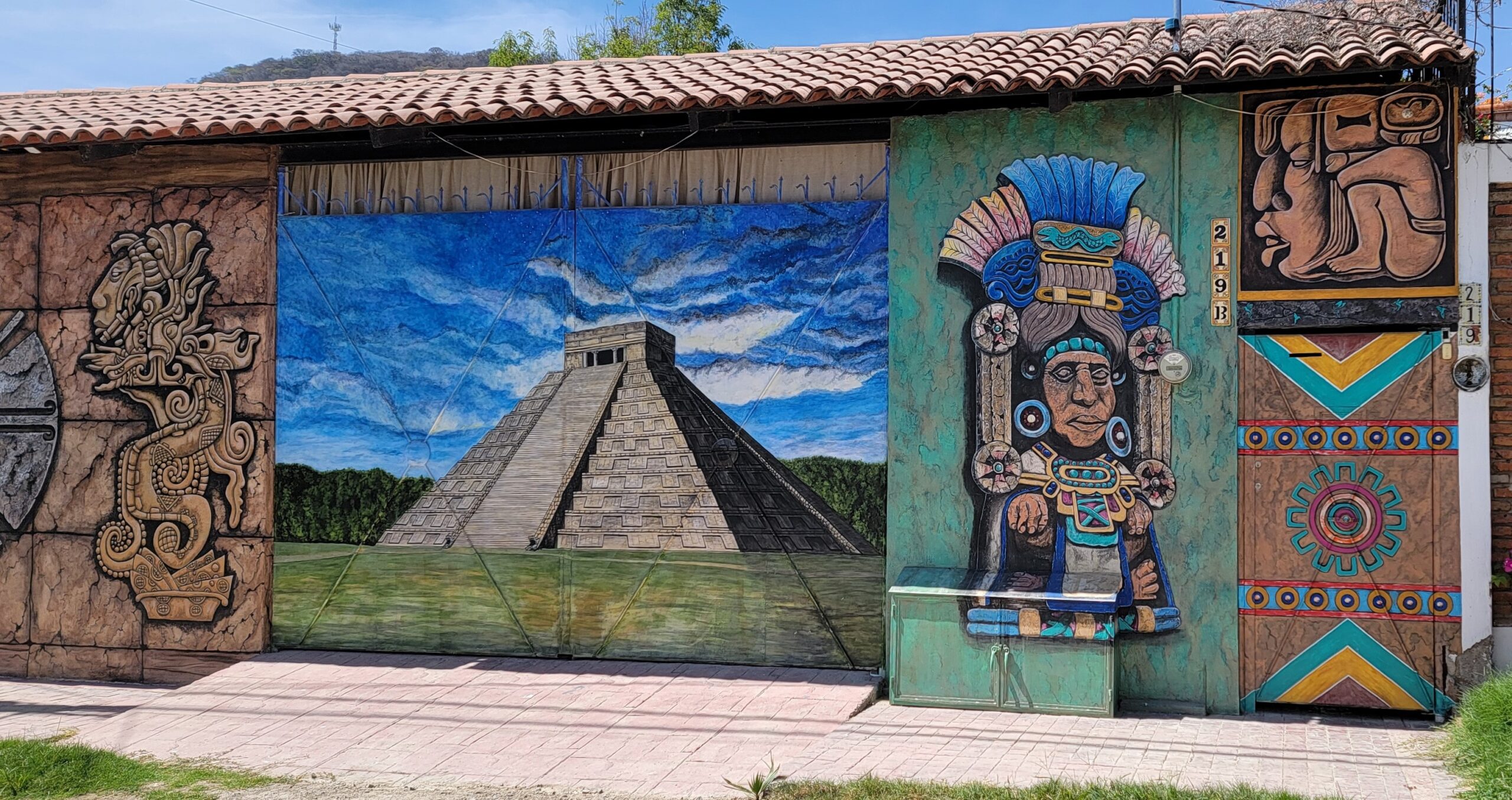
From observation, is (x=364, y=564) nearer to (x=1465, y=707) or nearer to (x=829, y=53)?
(x=829, y=53)

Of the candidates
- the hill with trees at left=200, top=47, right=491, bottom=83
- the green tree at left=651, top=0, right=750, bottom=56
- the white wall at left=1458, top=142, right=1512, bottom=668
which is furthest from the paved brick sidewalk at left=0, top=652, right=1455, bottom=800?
the hill with trees at left=200, top=47, right=491, bottom=83

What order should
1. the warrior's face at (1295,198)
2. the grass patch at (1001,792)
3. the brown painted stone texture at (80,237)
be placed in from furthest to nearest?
the brown painted stone texture at (80,237), the warrior's face at (1295,198), the grass patch at (1001,792)

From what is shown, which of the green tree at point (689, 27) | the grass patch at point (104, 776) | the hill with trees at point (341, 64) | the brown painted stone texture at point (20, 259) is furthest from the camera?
the hill with trees at point (341, 64)

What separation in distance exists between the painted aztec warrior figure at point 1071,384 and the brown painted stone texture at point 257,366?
5223 mm

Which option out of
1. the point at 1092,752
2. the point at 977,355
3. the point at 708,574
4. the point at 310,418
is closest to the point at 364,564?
the point at 310,418

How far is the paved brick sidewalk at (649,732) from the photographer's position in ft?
21.7

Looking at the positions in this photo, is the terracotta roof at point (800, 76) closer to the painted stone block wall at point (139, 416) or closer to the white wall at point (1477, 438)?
the painted stone block wall at point (139, 416)

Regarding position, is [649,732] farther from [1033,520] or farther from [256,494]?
[256,494]

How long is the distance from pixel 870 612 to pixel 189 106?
258 inches

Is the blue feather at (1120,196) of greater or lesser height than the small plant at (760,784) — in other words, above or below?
above

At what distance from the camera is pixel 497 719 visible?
7848 mm

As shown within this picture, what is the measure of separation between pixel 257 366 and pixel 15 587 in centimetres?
263

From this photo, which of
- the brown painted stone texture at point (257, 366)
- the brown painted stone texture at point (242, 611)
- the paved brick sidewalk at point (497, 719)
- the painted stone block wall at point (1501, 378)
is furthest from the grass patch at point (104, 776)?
the painted stone block wall at point (1501, 378)

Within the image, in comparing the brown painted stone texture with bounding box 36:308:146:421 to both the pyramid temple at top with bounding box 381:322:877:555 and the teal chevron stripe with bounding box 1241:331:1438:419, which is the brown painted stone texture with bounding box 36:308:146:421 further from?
the teal chevron stripe with bounding box 1241:331:1438:419
